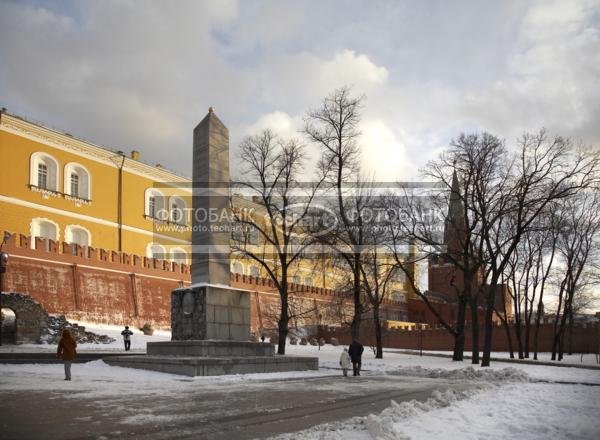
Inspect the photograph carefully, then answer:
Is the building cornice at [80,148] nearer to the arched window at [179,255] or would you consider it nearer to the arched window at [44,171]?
the arched window at [44,171]

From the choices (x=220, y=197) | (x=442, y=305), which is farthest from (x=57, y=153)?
(x=442, y=305)

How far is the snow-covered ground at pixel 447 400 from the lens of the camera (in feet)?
24.3

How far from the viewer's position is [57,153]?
36188 mm

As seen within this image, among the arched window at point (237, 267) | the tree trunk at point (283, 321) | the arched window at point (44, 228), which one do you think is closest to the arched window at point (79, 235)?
the arched window at point (44, 228)

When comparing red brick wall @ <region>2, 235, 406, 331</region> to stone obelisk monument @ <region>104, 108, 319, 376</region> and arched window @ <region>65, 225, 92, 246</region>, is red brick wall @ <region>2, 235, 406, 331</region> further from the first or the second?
stone obelisk monument @ <region>104, 108, 319, 376</region>

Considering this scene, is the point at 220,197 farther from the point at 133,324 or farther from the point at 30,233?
the point at 30,233

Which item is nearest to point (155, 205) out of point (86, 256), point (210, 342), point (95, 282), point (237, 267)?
point (237, 267)

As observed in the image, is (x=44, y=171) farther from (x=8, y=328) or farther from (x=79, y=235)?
(x=8, y=328)

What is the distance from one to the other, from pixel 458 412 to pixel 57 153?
107 feet

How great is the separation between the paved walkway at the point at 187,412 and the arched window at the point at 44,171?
26.5 meters

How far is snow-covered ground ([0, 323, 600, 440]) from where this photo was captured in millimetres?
7422

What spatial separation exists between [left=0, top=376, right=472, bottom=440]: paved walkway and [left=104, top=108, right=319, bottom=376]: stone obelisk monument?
383cm

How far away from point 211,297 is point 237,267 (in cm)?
3253

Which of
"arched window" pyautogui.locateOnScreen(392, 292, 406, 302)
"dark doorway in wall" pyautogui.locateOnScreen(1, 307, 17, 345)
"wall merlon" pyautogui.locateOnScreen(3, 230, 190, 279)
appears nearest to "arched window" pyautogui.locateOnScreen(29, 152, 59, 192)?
"wall merlon" pyautogui.locateOnScreen(3, 230, 190, 279)
